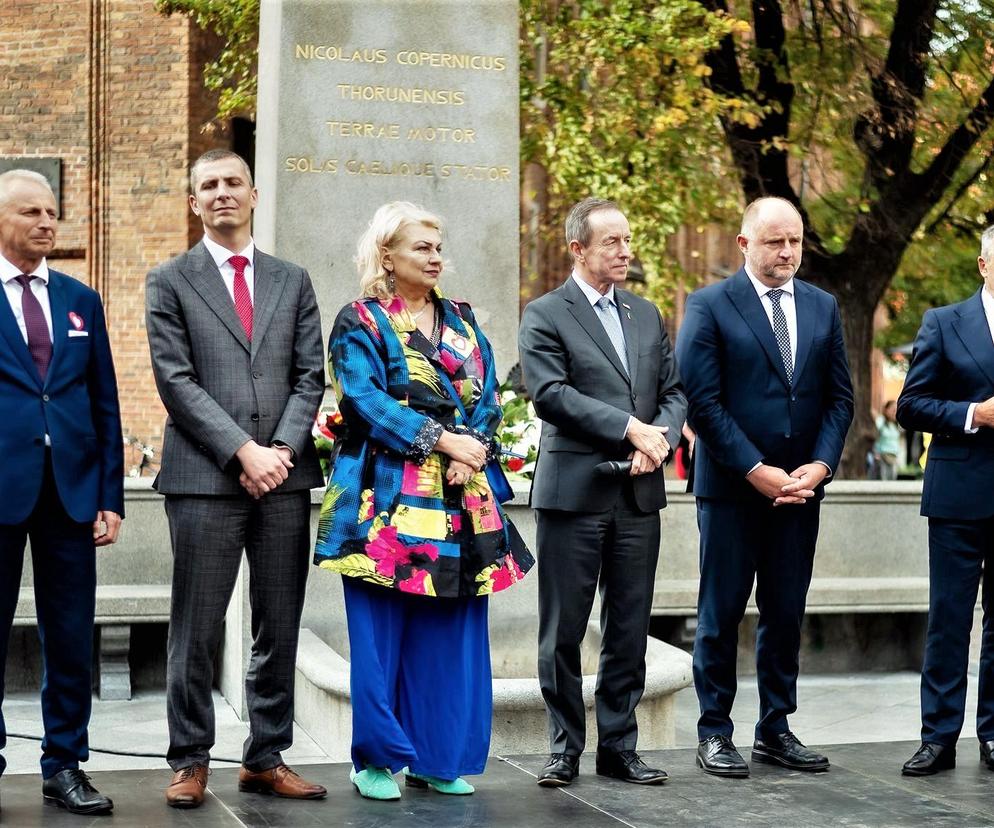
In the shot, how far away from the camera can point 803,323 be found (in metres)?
6.41

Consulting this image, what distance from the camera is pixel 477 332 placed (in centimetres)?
604

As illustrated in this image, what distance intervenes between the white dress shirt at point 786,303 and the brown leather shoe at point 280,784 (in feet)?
8.12

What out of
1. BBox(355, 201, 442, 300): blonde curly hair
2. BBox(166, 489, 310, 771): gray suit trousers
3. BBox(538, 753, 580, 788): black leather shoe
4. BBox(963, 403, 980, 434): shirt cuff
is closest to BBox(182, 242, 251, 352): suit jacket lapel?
BBox(355, 201, 442, 300): blonde curly hair

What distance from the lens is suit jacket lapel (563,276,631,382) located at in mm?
6160

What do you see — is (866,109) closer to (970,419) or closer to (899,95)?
A: (899,95)

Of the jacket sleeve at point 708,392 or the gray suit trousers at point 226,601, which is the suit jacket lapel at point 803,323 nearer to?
the jacket sleeve at point 708,392

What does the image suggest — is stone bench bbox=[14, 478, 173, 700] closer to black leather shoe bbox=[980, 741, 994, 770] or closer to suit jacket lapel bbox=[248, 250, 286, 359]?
suit jacket lapel bbox=[248, 250, 286, 359]

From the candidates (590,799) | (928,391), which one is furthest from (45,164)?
(590,799)

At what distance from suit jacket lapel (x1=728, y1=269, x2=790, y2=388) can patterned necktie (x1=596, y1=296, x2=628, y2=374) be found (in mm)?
503

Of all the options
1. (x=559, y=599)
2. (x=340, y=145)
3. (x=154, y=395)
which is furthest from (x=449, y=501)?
(x=154, y=395)

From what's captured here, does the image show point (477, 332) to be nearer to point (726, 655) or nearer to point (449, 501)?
point (449, 501)

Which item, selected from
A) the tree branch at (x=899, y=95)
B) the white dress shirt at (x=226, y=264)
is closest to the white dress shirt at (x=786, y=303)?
the white dress shirt at (x=226, y=264)

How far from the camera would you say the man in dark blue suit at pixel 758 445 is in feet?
20.7

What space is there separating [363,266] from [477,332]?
0.49 m
